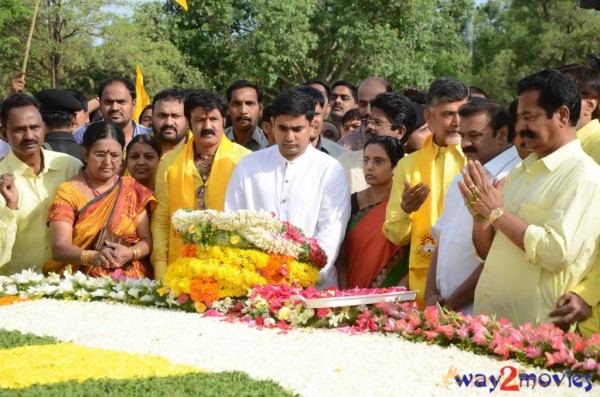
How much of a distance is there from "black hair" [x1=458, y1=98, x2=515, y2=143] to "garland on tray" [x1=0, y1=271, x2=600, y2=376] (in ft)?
4.26

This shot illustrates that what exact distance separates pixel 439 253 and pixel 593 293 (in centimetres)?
119

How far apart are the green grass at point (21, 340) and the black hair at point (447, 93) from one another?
3149mm

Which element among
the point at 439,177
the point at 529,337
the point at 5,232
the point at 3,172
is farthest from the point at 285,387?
the point at 3,172

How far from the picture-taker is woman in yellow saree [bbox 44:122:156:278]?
22.4ft

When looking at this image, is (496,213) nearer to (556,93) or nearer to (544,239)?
(544,239)

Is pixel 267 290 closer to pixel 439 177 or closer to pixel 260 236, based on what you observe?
pixel 260 236

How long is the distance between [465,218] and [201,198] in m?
2.37

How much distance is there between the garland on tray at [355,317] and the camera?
15.2 feet

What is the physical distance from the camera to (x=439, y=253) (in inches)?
229

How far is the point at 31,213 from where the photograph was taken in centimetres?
717

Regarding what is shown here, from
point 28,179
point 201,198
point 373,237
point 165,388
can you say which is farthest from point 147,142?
point 165,388

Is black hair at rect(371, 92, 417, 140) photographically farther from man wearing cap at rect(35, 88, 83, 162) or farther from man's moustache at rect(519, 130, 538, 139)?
man wearing cap at rect(35, 88, 83, 162)

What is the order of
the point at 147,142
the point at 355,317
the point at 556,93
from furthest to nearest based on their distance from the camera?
the point at 147,142, the point at 355,317, the point at 556,93

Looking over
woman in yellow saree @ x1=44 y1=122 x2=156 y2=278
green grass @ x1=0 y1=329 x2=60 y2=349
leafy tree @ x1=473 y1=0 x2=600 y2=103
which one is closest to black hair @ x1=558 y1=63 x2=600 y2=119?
woman in yellow saree @ x1=44 y1=122 x2=156 y2=278
